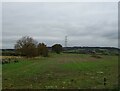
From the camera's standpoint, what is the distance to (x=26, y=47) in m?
86.2

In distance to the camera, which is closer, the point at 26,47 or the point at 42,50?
the point at 26,47

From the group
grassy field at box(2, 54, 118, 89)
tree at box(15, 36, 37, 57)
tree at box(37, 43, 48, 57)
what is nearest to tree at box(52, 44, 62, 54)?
tree at box(37, 43, 48, 57)

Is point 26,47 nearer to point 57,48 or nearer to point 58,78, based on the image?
point 57,48

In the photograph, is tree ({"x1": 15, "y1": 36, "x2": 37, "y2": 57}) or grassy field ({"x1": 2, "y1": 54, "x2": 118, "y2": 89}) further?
tree ({"x1": 15, "y1": 36, "x2": 37, "y2": 57})

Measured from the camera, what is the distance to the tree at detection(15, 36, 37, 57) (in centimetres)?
8577

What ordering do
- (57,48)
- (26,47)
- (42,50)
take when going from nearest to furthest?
1. (26,47)
2. (42,50)
3. (57,48)

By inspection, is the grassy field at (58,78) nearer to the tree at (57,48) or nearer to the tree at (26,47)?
the tree at (26,47)

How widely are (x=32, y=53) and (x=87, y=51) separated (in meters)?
55.2

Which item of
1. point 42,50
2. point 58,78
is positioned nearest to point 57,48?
point 42,50

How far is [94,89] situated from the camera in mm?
13930

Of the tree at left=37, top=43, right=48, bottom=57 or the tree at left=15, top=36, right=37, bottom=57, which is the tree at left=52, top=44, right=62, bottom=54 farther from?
the tree at left=15, top=36, right=37, bottom=57

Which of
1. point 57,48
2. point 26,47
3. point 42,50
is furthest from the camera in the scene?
point 57,48

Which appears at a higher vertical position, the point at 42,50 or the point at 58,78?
the point at 42,50

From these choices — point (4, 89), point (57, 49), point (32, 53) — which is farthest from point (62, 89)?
point (57, 49)
